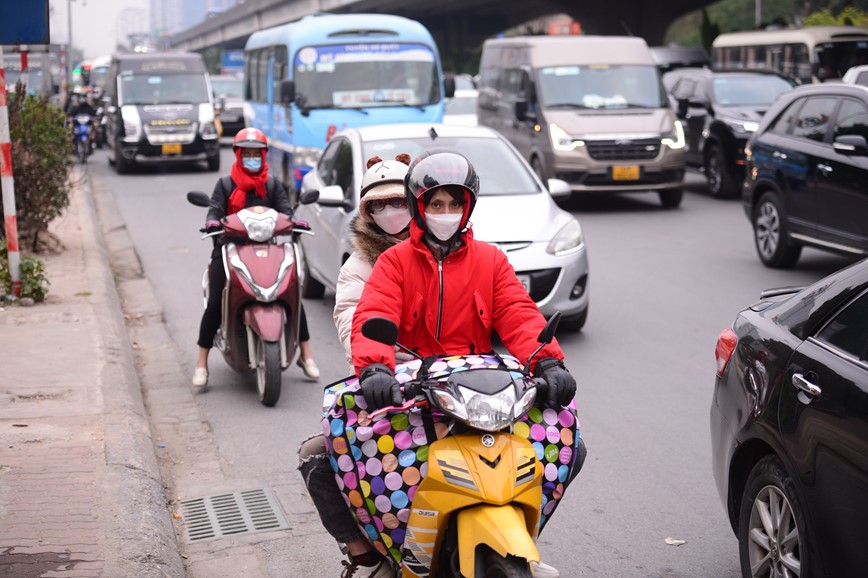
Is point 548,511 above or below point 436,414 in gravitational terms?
below

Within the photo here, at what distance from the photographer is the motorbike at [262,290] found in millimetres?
7711

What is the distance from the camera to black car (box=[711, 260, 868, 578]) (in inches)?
146

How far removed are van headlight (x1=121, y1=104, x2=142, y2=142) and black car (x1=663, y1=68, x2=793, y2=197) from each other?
11.0 m

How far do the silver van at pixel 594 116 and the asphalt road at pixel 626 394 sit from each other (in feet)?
4.19

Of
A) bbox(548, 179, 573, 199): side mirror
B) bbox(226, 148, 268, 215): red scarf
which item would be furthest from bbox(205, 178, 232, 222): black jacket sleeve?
bbox(548, 179, 573, 199): side mirror

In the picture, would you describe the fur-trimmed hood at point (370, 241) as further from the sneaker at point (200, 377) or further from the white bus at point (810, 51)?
the white bus at point (810, 51)

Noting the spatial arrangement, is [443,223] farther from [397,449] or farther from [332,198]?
[332,198]

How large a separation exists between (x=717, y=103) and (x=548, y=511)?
17.2m

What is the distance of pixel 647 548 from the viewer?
5.25m

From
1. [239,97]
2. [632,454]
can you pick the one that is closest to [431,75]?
[632,454]

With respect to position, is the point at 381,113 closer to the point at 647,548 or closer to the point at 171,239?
the point at 171,239

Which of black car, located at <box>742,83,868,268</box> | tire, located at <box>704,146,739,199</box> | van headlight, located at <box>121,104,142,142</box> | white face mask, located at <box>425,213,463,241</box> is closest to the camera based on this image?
white face mask, located at <box>425,213,463,241</box>

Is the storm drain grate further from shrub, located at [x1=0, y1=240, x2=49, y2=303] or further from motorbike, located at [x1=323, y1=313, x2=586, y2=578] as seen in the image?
shrub, located at [x1=0, y1=240, x2=49, y2=303]

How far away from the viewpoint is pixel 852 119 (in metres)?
11.5
